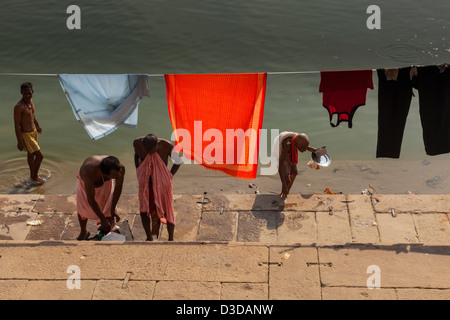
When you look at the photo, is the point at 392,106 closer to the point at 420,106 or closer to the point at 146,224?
the point at 420,106

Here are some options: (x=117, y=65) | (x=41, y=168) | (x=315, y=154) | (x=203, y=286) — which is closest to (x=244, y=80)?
(x=315, y=154)

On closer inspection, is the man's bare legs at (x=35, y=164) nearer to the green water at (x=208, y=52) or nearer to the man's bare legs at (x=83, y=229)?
the green water at (x=208, y=52)

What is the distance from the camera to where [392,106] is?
621 cm

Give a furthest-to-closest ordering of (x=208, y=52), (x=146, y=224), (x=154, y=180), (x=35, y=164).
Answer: (x=208, y=52) → (x=35, y=164) → (x=146, y=224) → (x=154, y=180)

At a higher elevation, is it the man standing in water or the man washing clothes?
the man standing in water

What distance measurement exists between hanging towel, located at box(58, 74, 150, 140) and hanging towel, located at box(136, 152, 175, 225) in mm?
903

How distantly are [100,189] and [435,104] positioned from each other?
12.9 feet

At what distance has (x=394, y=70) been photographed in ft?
19.3

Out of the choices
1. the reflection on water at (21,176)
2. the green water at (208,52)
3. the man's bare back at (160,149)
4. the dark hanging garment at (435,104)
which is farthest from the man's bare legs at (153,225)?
the dark hanging garment at (435,104)

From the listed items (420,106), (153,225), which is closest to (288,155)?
(420,106)

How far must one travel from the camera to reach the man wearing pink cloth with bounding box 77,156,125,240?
5344mm

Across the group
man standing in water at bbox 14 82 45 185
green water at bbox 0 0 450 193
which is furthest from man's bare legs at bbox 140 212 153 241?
green water at bbox 0 0 450 193

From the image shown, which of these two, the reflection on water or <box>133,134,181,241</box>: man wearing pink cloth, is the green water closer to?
the reflection on water

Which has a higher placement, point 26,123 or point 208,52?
point 208,52
